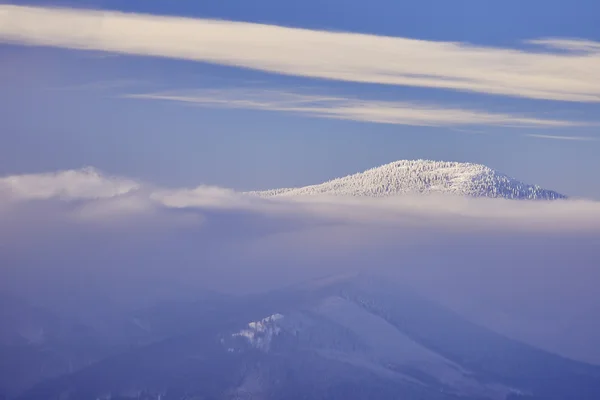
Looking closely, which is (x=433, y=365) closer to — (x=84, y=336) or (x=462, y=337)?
(x=462, y=337)

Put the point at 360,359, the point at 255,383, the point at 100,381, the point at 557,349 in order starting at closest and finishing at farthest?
the point at 100,381, the point at 255,383, the point at 360,359, the point at 557,349

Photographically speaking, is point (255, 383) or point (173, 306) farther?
point (173, 306)

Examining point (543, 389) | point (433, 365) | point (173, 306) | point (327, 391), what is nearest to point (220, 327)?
point (173, 306)

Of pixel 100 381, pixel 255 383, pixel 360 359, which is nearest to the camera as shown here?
pixel 100 381

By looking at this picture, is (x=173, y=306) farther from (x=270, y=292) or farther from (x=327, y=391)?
(x=327, y=391)

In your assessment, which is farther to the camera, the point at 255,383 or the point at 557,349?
the point at 557,349

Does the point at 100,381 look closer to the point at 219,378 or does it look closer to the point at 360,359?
the point at 219,378

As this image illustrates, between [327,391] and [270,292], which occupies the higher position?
[270,292]

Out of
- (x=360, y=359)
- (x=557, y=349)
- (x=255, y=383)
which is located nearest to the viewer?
(x=255, y=383)

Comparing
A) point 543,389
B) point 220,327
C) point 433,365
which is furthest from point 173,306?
point 543,389
